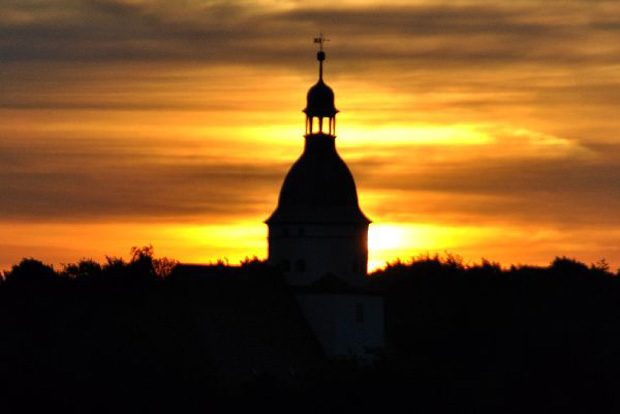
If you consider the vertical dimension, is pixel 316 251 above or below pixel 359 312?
above

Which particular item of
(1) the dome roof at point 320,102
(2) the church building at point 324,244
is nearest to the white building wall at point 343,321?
(2) the church building at point 324,244

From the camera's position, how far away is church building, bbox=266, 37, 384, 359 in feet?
400

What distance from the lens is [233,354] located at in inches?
4660

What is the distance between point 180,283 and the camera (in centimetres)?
12206

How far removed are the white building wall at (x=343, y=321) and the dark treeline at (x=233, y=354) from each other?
80cm

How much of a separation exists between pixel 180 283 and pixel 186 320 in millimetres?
2532

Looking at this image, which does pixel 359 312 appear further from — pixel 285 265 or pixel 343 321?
pixel 285 265

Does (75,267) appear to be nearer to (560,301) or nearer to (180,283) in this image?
(180,283)

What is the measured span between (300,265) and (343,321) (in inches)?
114

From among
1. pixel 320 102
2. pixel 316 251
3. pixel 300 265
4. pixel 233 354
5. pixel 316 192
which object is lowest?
pixel 233 354

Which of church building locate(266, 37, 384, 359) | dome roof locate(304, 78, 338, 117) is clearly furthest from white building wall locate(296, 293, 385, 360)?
dome roof locate(304, 78, 338, 117)

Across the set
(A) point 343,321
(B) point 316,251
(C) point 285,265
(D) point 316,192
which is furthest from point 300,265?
(D) point 316,192

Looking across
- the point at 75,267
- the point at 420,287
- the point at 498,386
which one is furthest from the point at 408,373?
the point at 420,287

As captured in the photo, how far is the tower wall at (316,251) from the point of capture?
12200cm
